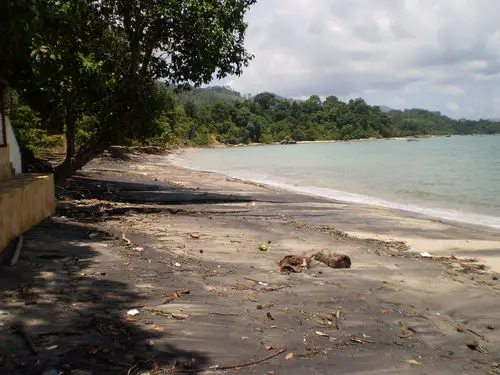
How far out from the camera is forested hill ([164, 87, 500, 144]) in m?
98.9

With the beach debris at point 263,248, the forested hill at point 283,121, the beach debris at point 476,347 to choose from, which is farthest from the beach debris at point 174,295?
the forested hill at point 283,121

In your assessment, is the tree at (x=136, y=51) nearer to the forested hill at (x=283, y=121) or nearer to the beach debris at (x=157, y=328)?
the beach debris at (x=157, y=328)

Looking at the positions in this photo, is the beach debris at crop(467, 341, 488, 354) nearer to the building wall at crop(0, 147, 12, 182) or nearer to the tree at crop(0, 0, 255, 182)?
the building wall at crop(0, 147, 12, 182)

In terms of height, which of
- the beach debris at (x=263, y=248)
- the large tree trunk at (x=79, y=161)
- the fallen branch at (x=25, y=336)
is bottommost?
the beach debris at (x=263, y=248)

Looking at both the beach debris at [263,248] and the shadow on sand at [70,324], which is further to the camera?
the beach debris at [263,248]

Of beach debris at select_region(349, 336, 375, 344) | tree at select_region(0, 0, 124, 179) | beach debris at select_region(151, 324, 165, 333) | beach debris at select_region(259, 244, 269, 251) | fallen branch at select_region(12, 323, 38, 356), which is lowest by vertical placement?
beach debris at select_region(259, 244, 269, 251)

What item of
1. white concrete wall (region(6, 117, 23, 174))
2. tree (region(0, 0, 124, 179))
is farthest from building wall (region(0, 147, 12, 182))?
tree (region(0, 0, 124, 179))

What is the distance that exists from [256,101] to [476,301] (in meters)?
132

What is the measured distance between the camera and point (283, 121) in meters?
122

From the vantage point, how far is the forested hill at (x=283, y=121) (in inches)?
3893

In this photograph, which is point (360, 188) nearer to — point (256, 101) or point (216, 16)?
point (216, 16)

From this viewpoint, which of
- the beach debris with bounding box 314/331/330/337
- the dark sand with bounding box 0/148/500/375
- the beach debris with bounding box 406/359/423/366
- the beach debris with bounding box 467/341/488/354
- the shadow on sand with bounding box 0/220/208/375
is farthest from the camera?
the beach debris with bounding box 314/331/330/337

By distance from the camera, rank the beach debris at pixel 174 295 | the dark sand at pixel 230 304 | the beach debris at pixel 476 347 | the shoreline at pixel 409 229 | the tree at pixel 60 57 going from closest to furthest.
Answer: the dark sand at pixel 230 304 < the beach debris at pixel 476 347 < the beach debris at pixel 174 295 < the tree at pixel 60 57 < the shoreline at pixel 409 229

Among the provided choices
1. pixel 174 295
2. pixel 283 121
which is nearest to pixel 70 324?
pixel 174 295
